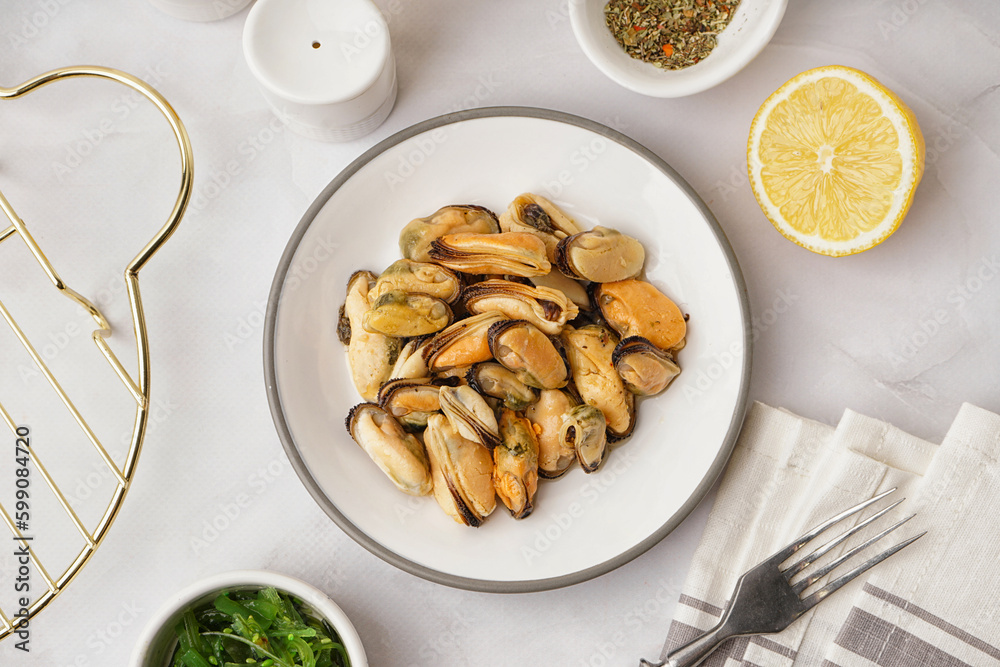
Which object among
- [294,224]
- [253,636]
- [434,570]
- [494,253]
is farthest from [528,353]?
[253,636]

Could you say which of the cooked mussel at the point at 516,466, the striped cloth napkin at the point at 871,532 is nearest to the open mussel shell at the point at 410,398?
the cooked mussel at the point at 516,466

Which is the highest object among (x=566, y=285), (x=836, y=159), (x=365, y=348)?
(x=836, y=159)

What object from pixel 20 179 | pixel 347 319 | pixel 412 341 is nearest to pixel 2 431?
pixel 20 179

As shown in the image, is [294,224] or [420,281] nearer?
[420,281]

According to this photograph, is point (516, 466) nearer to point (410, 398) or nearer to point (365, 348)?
point (410, 398)

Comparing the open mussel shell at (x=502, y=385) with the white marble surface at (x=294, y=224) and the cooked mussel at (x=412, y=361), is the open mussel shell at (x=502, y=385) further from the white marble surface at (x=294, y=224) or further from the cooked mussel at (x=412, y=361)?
the white marble surface at (x=294, y=224)

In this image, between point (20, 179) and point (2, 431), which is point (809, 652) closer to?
point (2, 431)
